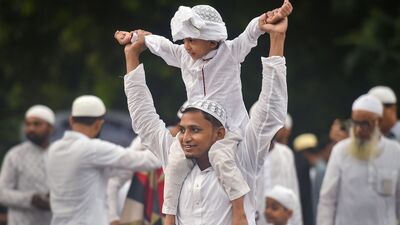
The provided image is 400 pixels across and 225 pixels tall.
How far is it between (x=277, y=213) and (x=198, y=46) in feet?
13.2

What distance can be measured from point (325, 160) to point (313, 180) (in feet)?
3.35

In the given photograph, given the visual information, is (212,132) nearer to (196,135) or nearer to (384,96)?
(196,135)

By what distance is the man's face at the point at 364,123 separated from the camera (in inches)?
525

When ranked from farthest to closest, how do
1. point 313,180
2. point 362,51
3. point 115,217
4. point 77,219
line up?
point 362,51
point 313,180
point 115,217
point 77,219

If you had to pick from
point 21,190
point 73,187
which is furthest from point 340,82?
point 73,187

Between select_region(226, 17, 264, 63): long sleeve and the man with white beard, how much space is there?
3.50m

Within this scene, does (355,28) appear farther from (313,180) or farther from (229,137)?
(229,137)

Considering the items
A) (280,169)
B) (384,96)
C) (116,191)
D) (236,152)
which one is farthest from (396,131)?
(236,152)

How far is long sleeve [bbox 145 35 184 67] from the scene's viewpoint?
10.1m

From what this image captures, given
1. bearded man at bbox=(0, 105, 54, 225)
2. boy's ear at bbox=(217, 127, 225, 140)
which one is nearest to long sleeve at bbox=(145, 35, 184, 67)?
boy's ear at bbox=(217, 127, 225, 140)

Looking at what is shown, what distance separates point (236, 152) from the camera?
9.77 metres

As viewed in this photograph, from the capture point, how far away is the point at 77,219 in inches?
506

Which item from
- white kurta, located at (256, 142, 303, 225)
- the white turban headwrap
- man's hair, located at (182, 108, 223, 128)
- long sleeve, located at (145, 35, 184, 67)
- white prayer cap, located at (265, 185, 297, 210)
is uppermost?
the white turban headwrap

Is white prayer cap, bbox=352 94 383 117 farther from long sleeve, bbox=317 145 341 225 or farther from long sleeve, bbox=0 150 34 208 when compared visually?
long sleeve, bbox=0 150 34 208
